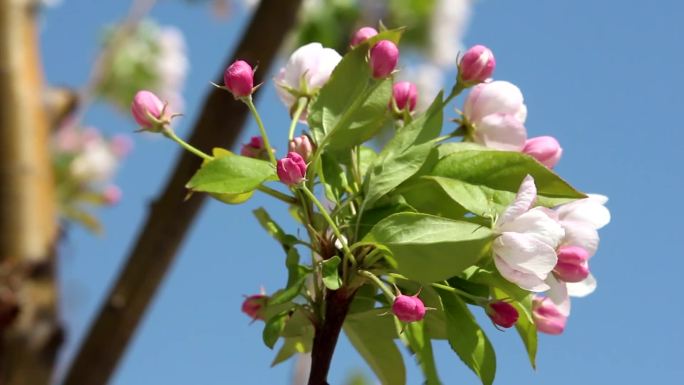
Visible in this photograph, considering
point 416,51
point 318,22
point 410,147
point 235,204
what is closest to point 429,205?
point 410,147

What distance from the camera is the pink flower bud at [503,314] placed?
68 cm

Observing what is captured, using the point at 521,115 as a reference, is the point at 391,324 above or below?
below

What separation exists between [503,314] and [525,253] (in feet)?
0.17

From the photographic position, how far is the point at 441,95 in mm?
749

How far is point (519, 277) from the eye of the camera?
0.67 meters

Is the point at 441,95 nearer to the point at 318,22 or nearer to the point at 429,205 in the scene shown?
the point at 429,205

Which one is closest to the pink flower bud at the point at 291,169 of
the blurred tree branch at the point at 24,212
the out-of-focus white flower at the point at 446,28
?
the blurred tree branch at the point at 24,212

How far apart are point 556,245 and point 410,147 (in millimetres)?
131

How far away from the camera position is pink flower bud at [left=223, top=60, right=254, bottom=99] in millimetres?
→ 735

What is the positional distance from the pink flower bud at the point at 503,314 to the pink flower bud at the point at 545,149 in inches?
5.6

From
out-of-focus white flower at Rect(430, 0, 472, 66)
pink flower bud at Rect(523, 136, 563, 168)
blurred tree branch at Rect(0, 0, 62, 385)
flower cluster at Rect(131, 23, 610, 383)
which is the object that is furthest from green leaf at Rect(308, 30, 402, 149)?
out-of-focus white flower at Rect(430, 0, 472, 66)

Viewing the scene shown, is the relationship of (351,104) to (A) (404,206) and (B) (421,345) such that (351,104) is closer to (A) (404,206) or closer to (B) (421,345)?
(A) (404,206)

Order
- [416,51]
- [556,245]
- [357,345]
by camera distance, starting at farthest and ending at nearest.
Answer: [416,51], [357,345], [556,245]

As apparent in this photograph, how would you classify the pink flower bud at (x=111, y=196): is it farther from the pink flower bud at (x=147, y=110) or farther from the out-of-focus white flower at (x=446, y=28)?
the out-of-focus white flower at (x=446, y=28)
